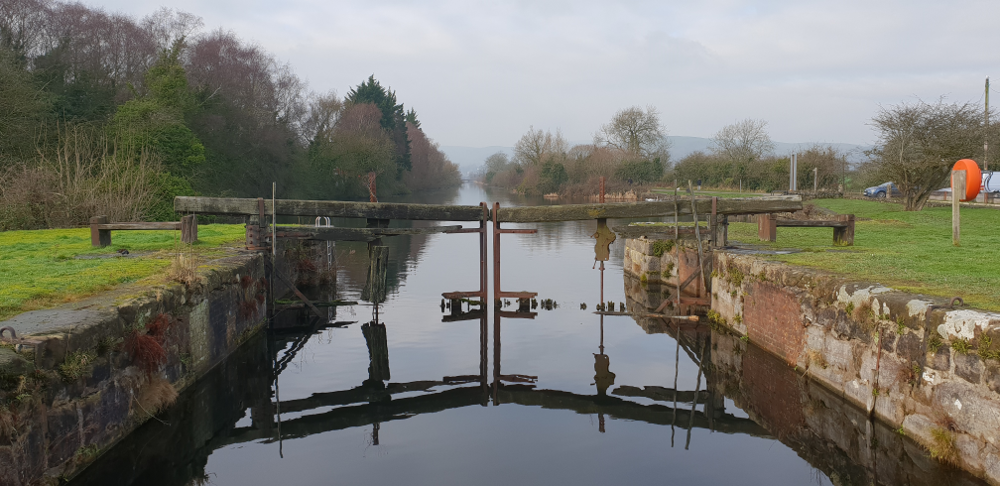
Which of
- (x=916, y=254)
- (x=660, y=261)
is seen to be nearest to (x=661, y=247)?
(x=660, y=261)

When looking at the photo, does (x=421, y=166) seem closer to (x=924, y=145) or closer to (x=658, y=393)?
(x=924, y=145)

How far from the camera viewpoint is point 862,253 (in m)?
12.4

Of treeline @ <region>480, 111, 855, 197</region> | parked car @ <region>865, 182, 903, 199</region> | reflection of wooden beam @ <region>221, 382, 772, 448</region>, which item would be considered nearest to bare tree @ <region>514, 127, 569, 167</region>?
treeline @ <region>480, 111, 855, 197</region>

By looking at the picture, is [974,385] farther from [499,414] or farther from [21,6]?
[21,6]

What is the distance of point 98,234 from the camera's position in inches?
521

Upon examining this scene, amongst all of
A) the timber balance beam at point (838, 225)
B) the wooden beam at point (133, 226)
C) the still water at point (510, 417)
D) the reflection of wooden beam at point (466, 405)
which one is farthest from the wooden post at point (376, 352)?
the timber balance beam at point (838, 225)

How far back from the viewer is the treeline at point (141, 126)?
18.8 meters

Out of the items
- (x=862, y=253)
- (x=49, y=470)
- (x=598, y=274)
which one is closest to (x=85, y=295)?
(x=49, y=470)

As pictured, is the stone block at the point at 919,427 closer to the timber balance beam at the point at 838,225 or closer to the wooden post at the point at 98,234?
the timber balance beam at the point at 838,225

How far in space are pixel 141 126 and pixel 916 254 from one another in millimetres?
26524

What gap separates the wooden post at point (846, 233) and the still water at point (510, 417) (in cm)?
367

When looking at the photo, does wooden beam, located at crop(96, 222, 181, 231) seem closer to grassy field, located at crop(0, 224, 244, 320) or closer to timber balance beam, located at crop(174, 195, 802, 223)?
grassy field, located at crop(0, 224, 244, 320)

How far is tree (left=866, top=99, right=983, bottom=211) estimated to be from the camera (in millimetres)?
23344

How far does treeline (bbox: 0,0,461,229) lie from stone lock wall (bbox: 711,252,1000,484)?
16344 millimetres
